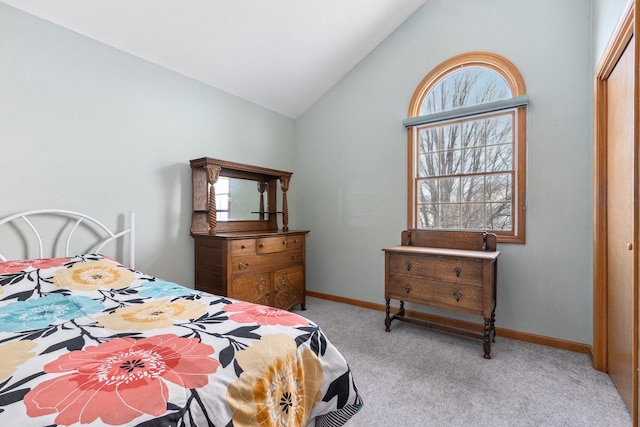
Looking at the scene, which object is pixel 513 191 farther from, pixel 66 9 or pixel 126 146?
pixel 66 9

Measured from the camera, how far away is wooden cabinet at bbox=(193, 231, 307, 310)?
262 cm

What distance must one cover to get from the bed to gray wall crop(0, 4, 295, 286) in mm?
681

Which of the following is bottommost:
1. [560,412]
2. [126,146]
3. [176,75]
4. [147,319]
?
[560,412]

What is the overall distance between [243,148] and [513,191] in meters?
2.75

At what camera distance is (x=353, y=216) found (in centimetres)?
349

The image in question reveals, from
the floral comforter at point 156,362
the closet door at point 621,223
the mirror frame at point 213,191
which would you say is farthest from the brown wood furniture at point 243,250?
the closet door at point 621,223

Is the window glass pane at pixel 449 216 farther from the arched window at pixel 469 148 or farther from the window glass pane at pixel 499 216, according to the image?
the window glass pane at pixel 499 216

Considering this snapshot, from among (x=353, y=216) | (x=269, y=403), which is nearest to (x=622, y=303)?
(x=269, y=403)

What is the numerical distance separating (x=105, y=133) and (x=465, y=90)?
3.16 metres

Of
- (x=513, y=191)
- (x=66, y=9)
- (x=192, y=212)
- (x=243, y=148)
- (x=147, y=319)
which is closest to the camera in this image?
(x=147, y=319)

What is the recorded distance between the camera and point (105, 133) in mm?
2289

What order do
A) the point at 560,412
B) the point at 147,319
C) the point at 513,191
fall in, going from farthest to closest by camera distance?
the point at 513,191
the point at 560,412
the point at 147,319

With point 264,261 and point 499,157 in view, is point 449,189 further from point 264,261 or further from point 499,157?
point 264,261

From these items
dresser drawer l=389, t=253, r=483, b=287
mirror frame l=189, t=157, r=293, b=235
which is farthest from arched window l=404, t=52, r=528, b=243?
mirror frame l=189, t=157, r=293, b=235
